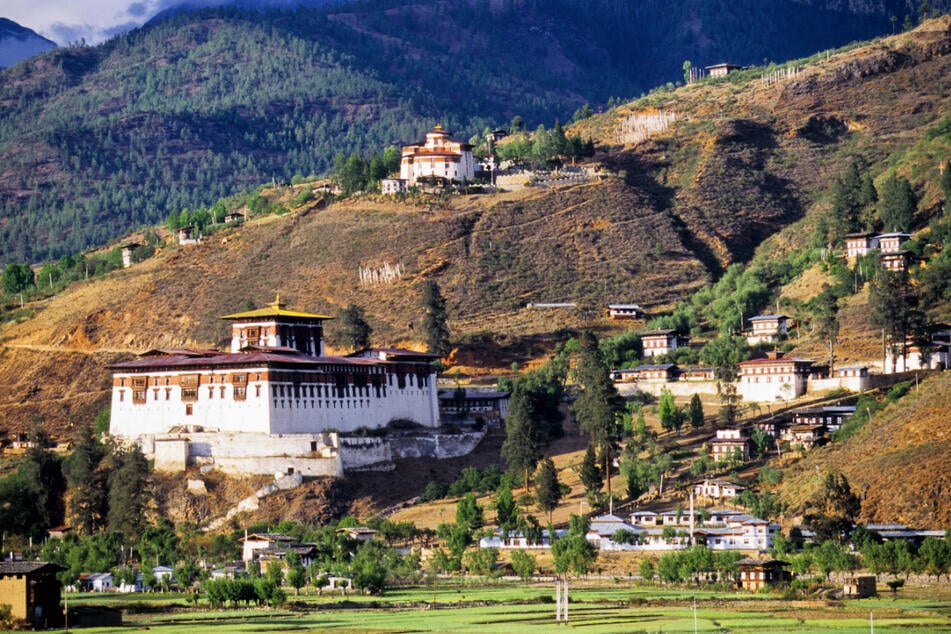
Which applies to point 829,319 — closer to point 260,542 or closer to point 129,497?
point 260,542

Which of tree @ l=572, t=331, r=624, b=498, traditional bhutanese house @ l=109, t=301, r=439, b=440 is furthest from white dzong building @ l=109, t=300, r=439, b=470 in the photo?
tree @ l=572, t=331, r=624, b=498

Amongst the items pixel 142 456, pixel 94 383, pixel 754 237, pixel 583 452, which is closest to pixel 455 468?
pixel 583 452

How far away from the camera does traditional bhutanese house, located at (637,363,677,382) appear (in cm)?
14538

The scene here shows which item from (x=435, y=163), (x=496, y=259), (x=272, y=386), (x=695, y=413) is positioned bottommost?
(x=695, y=413)

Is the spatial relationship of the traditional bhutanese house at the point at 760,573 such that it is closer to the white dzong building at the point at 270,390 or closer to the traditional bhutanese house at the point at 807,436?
the traditional bhutanese house at the point at 807,436

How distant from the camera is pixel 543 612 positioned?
9638 cm

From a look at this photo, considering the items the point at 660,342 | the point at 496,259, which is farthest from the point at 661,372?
the point at 496,259

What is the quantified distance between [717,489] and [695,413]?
10.8 meters

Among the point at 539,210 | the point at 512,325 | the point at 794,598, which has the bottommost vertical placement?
the point at 794,598

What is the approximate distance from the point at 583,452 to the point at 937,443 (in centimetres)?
2769

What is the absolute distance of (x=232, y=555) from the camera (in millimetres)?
120875

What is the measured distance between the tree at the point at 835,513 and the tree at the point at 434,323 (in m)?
45.3

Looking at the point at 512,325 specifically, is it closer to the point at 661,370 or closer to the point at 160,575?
the point at 661,370

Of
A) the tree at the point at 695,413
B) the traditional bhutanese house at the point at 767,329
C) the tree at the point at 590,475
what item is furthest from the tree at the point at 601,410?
the traditional bhutanese house at the point at 767,329
